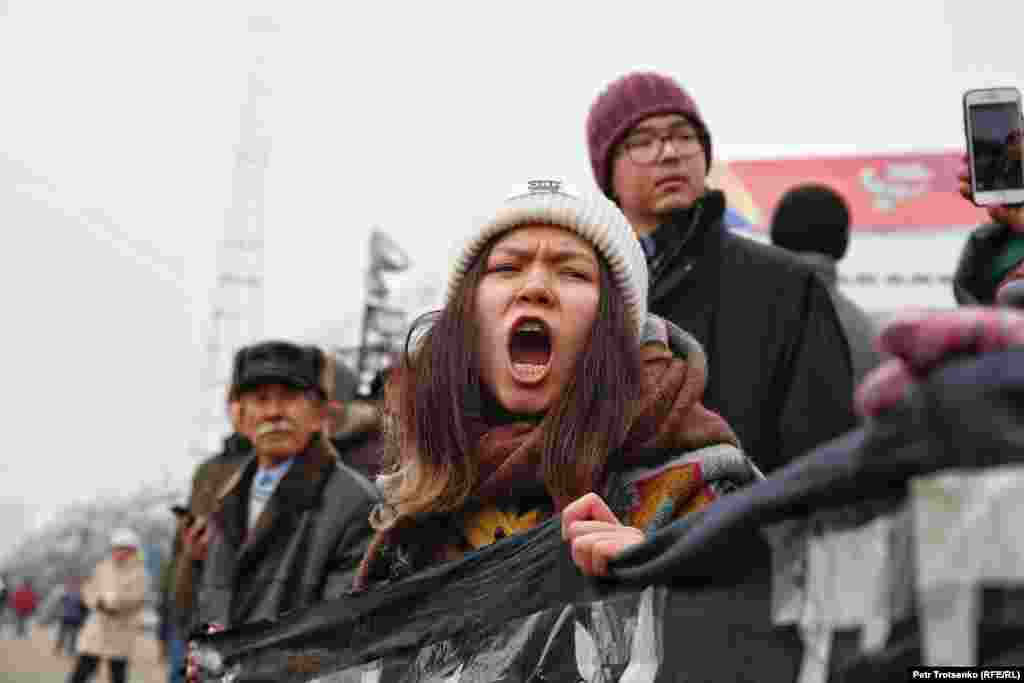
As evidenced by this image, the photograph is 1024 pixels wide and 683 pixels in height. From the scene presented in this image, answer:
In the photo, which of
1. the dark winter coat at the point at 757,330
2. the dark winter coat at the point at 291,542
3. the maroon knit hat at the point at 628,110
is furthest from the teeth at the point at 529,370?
the dark winter coat at the point at 291,542

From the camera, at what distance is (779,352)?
5027 millimetres

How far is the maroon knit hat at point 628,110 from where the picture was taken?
5340 millimetres

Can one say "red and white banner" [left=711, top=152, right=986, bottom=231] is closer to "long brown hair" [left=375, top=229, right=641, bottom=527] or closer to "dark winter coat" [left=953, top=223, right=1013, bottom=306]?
"dark winter coat" [left=953, top=223, right=1013, bottom=306]

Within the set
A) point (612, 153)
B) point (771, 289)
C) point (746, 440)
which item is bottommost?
point (746, 440)

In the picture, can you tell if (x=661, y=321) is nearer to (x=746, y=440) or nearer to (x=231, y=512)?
(x=746, y=440)

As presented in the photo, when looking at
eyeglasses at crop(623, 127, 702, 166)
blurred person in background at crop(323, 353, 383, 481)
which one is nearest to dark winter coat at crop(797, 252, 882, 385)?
eyeglasses at crop(623, 127, 702, 166)

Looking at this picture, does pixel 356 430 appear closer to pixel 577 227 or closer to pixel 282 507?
pixel 282 507

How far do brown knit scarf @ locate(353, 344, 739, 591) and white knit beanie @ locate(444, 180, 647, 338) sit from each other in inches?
8.1

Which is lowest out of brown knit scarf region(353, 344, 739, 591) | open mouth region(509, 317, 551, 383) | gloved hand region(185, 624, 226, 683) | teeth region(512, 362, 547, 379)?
gloved hand region(185, 624, 226, 683)

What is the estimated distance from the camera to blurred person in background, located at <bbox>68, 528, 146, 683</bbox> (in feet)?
46.4

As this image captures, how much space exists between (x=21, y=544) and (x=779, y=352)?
4136cm

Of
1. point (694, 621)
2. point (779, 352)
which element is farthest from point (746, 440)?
point (694, 621)

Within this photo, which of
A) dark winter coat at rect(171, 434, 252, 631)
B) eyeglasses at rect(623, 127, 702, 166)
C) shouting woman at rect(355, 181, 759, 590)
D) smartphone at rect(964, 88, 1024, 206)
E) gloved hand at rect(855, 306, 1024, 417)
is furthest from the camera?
dark winter coat at rect(171, 434, 252, 631)

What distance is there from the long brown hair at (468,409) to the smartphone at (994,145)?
28.7 inches
